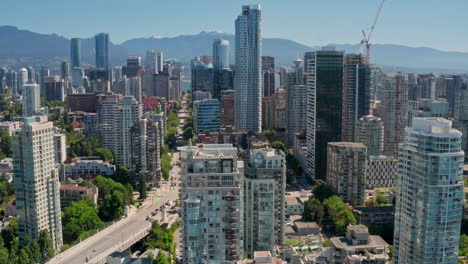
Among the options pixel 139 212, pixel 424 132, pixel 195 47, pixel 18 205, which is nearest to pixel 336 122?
pixel 139 212

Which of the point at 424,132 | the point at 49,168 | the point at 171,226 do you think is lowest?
the point at 171,226

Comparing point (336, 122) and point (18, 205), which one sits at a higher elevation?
point (336, 122)

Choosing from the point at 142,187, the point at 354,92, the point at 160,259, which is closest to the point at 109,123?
the point at 142,187

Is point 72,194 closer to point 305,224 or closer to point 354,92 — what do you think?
point 305,224

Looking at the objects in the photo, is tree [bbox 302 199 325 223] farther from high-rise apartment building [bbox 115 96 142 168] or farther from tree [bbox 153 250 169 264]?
high-rise apartment building [bbox 115 96 142 168]

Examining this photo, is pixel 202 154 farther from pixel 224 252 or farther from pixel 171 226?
pixel 171 226
